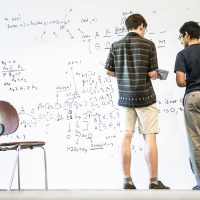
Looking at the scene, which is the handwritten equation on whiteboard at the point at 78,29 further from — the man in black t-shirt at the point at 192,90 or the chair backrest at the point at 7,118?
the chair backrest at the point at 7,118

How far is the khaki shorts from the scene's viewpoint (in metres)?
2.32

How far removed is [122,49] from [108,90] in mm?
831

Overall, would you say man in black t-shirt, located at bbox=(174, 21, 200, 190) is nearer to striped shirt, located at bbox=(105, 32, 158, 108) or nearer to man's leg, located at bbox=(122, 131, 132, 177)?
striped shirt, located at bbox=(105, 32, 158, 108)

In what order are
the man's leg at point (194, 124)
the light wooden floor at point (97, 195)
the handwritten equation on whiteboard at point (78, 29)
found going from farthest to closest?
the handwritten equation on whiteboard at point (78, 29), the man's leg at point (194, 124), the light wooden floor at point (97, 195)

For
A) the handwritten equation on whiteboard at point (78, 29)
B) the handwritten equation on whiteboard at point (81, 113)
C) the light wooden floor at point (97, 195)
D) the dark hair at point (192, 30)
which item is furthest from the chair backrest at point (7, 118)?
the light wooden floor at point (97, 195)

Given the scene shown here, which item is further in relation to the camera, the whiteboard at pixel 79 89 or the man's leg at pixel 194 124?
the whiteboard at pixel 79 89

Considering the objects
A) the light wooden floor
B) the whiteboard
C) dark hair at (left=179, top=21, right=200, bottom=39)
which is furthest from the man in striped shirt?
the light wooden floor

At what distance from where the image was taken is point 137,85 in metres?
2.27

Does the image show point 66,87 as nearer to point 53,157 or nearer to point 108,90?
point 108,90

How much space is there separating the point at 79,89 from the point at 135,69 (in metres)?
0.98

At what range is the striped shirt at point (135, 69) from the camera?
7.48 feet

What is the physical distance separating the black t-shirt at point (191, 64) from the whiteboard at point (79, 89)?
2.33ft

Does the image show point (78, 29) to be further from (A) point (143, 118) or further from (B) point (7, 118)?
(A) point (143, 118)

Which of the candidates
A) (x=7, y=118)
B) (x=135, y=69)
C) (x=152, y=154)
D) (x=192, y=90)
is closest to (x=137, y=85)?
(x=135, y=69)
